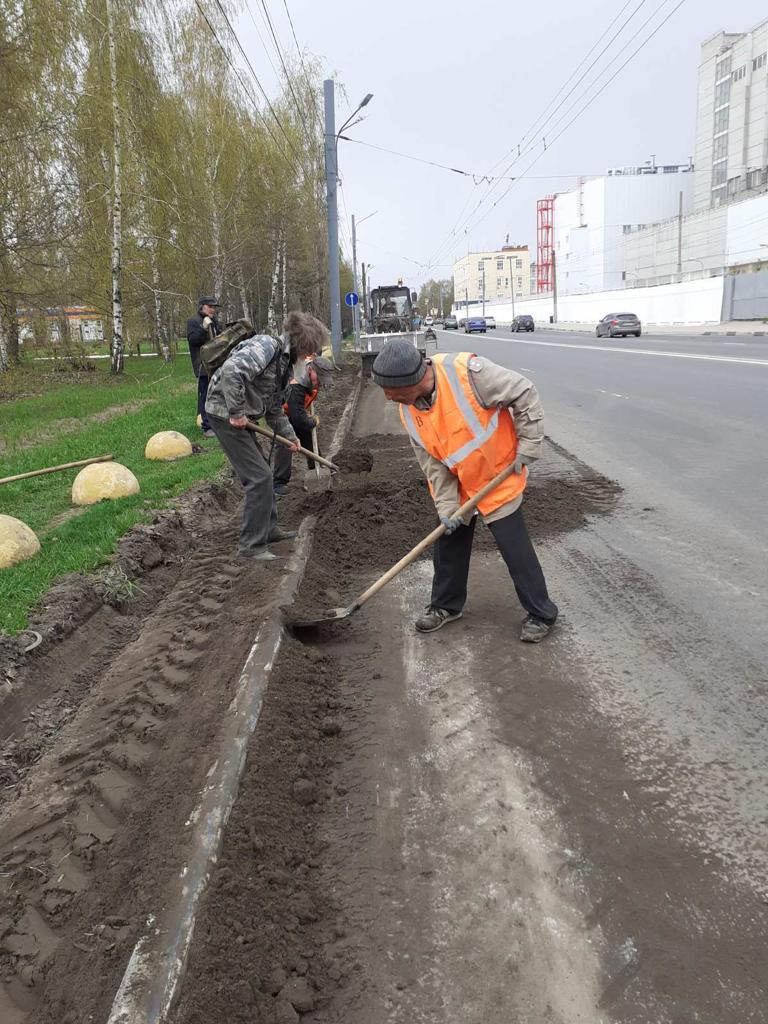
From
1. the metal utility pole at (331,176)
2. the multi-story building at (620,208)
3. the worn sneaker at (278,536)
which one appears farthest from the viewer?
the multi-story building at (620,208)

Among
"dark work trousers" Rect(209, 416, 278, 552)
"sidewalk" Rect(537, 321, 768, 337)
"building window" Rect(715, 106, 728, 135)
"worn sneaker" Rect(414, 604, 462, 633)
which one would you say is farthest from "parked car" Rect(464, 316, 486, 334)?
"worn sneaker" Rect(414, 604, 462, 633)

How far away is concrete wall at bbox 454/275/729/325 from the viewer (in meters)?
41.7

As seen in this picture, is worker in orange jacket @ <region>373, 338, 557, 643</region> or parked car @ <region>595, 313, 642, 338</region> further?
parked car @ <region>595, 313, 642, 338</region>

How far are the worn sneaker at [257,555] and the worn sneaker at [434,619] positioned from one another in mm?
1632

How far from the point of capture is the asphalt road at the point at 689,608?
103 inches

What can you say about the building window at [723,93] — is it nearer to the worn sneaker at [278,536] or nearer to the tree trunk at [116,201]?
the tree trunk at [116,201]

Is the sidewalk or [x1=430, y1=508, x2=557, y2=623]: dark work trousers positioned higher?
the sidewalk

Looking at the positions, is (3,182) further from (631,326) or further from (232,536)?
(631,326)

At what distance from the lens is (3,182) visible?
1267 centimetres

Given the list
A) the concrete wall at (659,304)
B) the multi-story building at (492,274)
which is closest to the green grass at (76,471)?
the concrete wall at (659,304)

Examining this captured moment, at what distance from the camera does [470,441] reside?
12.1 ft

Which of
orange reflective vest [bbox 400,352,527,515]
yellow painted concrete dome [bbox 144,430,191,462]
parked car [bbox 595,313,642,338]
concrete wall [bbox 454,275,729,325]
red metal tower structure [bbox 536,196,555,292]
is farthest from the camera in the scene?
red metal tower structure [bbox 536,196,555,292]

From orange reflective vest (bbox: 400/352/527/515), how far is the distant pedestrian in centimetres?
202

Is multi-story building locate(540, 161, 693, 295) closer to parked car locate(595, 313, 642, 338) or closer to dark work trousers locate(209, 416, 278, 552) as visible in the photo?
parked car locate(595, 313, 642, 338)
